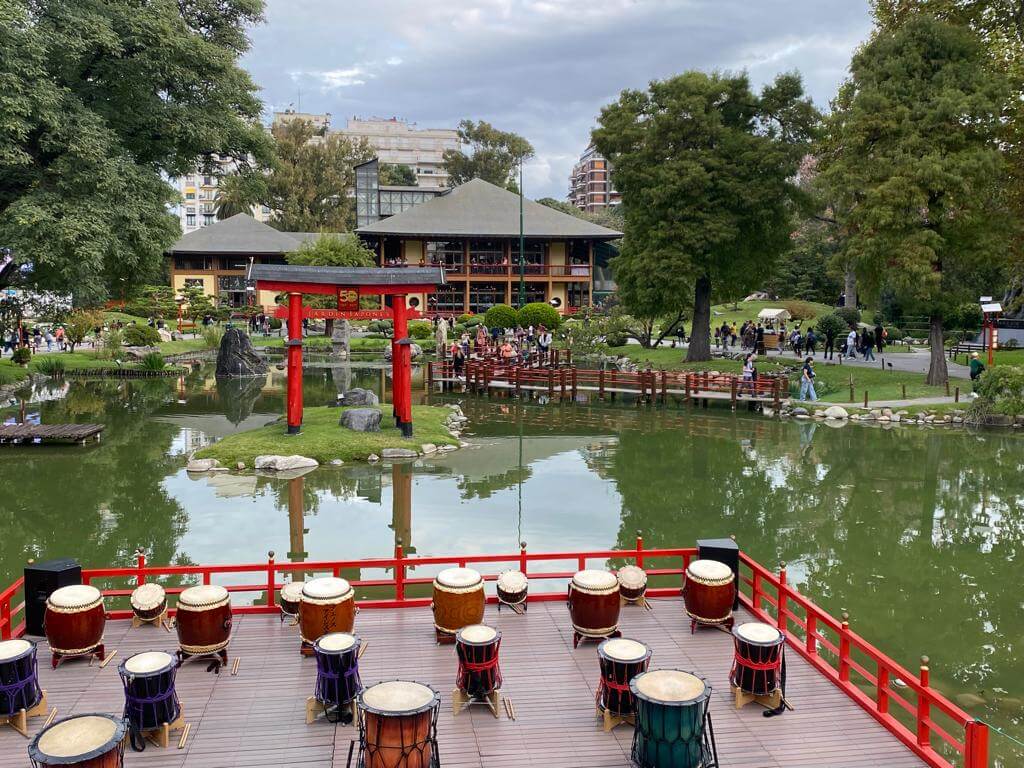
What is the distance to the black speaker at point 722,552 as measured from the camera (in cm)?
1122

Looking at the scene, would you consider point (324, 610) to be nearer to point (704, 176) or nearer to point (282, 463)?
point (282, 463)

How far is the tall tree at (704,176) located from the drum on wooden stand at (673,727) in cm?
3343

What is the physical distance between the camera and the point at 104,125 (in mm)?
28719

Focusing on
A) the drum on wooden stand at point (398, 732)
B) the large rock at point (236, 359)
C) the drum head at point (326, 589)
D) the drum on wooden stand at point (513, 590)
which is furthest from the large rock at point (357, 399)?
the drum on wooden stand at point (398, 732)

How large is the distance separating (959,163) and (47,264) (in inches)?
1278

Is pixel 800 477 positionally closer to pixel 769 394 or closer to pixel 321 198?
pixel 769 394

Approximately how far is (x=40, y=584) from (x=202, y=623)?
237cm

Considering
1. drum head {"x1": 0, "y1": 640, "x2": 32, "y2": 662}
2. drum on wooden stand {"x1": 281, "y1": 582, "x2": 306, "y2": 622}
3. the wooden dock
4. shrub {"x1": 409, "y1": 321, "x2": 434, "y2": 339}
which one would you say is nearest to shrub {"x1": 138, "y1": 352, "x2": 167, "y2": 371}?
shrub {"x1": 409, "y1": 321, "x2": 434, "y2": 339}

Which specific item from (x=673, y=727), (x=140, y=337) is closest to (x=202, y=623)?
(x=673, y=727)

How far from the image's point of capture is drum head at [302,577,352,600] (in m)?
9.77

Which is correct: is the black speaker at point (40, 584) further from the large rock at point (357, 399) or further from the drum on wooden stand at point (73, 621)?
the large rock at point (357, 399)

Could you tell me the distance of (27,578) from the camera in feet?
34.3

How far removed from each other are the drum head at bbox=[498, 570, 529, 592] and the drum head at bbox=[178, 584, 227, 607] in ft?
11.5

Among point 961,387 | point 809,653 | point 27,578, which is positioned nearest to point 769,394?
point 961,387
